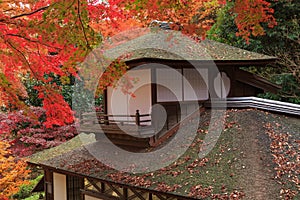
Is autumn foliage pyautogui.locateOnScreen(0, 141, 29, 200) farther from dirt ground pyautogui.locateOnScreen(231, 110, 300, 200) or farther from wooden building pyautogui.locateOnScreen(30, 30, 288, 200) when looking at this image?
dirt ground pyautogui.locateOnScreen(231, 110, 300, 200)

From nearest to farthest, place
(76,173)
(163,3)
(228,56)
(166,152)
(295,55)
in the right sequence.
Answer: (163,3) → (166,152) → (76,173) → (228,56) → (295,55)

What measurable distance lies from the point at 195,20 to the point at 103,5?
43.1 feet

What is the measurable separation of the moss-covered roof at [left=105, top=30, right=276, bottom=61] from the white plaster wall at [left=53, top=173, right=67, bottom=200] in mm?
4391

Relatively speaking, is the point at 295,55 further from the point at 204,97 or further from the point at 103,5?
the point at 103,5

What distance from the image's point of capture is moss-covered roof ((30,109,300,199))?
5.50 meters

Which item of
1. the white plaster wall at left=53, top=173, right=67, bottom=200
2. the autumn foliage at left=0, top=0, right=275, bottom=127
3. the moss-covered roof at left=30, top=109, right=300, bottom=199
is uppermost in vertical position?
the autumn foliage at left=0, top=0, right=275, bottom=127

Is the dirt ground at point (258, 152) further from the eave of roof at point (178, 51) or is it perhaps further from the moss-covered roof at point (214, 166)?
the eave of roof at point (178, 51)

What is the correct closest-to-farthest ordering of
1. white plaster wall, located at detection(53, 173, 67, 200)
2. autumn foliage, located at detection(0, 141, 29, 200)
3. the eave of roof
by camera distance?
the eave of roof → white plaster wall, located at detection(53, 173, 67, 200) → autumn foliage, located at detection(0, 141, 29, 200)

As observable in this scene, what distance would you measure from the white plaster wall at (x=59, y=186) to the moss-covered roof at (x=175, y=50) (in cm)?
439

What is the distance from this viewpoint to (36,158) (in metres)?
10.7

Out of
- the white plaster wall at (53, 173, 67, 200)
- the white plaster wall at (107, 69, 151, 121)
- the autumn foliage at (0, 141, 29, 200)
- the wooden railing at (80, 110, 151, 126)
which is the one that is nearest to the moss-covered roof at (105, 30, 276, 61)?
the white plaster wall at (107, 69, 151, 121)

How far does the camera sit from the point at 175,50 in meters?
8.41

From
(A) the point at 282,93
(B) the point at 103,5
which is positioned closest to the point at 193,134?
(B) the point at 103,5

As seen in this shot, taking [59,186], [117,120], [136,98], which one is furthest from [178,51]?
[59,186]
